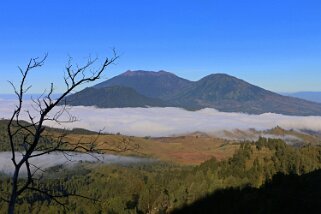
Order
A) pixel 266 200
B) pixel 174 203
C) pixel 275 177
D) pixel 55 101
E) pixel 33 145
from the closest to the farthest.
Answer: pixel 33 145, pixel 55 101, pixel 266 200, pixel 275 177, pixel 174 203

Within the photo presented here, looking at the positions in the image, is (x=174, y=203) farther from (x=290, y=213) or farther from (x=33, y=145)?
(x=33, y=145)

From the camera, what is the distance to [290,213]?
9425cm

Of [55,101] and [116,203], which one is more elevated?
[55,101]

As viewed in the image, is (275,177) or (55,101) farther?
(275,177)

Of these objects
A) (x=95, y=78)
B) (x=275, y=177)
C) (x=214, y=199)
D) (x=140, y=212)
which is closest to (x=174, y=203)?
(x=140, y=212)

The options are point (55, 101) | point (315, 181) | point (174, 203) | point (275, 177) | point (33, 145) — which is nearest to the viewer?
point (33, 145)

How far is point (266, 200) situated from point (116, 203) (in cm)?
9700

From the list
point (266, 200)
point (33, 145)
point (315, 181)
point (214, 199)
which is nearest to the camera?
point (33, 145)

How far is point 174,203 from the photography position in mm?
188750

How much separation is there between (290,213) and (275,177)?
4885 centimetres

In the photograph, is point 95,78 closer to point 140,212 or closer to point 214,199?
point 214,199

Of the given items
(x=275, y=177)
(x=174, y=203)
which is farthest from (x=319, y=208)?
(x=174, y=203)

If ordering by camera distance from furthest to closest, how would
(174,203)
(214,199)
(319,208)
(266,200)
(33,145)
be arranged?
(174,203)
(214,199)
(266,200)
(319,208)
(33,145)

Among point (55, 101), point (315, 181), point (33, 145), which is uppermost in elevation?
point (55, 101)
